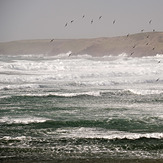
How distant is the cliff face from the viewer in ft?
370

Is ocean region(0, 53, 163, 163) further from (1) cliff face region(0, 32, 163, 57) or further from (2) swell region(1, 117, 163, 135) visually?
(1) cliff face region(0, 32, 163, 57)

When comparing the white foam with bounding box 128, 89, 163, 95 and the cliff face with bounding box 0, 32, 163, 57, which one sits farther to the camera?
the cliff face with bounding box 0, 32, 163, 57

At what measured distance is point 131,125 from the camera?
62.3 feet

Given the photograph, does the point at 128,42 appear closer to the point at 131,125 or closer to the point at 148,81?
the point at 148,81

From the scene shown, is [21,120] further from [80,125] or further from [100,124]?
[100,124]

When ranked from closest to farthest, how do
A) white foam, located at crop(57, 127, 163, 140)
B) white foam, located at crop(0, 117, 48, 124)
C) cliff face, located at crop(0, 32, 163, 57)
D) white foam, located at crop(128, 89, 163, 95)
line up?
1. white foam, located at crop(57, 127, 163, 140)
2. white foam, located at crop(0, 117, 48, 124)
3. white foam, located at crop(128, 89, 163, 95)
4. cliff face, located at crop(0, 32, 163, 57)

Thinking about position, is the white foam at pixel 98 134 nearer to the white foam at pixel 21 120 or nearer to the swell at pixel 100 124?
the swell at pixel 100 124

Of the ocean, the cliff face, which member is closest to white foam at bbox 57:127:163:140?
the ocean

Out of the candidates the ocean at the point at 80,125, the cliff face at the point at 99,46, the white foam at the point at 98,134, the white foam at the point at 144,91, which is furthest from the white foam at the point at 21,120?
the cliff face at the point at 99,46

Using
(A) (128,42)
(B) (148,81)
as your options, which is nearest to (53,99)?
(B) (148,81)

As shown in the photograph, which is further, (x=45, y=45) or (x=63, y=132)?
(x=45, y=45)

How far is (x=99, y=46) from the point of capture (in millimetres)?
131375

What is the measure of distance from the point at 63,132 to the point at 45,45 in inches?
5676

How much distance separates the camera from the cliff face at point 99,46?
113 metres
